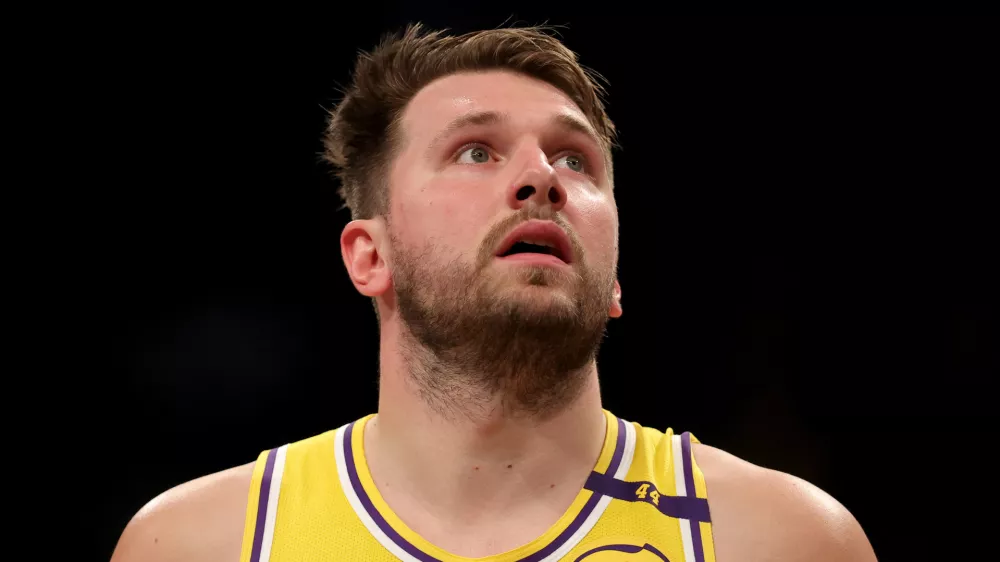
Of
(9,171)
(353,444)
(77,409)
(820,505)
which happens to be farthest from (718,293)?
(9,171)

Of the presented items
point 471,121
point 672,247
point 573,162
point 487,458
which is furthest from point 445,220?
point 672,247

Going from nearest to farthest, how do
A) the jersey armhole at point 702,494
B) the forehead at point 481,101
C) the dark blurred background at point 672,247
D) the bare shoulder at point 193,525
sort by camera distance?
the jersey armhole at point 702,494 < the bare shoulder at point 193,525 < the forehead at point 481,101 < the dark blurred background at point 672,247

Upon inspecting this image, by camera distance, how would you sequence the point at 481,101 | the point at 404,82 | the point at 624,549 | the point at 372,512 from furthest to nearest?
the point at 404,82 → the point at 481,101 → the point at 372,512 → the point at 624,549

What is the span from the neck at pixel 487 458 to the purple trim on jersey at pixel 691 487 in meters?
0.17

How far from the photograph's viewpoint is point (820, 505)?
58.6 inches

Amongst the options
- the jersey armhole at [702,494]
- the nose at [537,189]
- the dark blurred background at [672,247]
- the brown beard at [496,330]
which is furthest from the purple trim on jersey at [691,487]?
the dark blurred background at [672,247]

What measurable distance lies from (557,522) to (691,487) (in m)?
0.25

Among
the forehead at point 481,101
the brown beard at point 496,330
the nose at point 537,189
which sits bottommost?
the brown beard at point 496,330

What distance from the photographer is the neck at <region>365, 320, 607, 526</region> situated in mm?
1535

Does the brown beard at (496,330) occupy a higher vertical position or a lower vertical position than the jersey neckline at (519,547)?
higher

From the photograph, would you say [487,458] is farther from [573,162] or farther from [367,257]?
[573,162]

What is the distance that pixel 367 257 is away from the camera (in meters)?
1.71

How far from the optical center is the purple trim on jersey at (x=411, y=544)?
145 centimetres

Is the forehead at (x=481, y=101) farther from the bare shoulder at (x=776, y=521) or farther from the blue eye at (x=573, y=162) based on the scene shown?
the bare shoulder at (x=776, y=521)
